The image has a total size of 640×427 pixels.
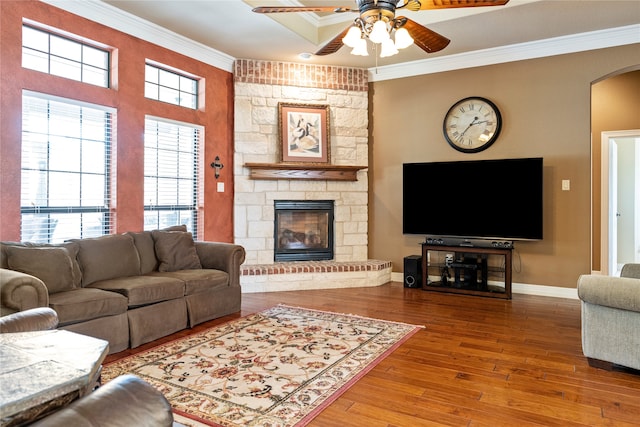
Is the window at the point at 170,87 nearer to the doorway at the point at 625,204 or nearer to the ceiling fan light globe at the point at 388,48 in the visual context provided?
the ceiling fan light globe at the point at 388,48

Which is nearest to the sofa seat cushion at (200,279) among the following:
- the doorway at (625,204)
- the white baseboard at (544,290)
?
the white baseboard at (544,290)

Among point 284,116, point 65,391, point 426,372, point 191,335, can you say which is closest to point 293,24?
point 284,116

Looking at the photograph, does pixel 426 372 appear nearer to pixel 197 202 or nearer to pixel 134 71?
pixel 197 202

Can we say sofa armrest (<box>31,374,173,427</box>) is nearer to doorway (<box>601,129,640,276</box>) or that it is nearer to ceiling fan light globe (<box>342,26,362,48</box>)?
ceiling fan light globe (<box>342,26,362,48</box>)

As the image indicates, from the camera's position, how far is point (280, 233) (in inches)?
230

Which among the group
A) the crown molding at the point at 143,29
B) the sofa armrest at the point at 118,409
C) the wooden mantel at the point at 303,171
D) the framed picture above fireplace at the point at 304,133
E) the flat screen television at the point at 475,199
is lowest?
the sofa armrest at the point at 118,409

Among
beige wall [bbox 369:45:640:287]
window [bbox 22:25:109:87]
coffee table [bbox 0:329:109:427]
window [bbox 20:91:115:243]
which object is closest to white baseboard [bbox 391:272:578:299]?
beige wall [bbox 369:45:640:287]

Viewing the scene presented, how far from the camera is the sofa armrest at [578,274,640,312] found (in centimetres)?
260

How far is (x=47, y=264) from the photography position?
10.00 feet

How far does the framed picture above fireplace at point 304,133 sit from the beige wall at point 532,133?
0.88 m

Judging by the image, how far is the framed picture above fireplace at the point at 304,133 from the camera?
573cm

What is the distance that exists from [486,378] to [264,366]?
1433 mm

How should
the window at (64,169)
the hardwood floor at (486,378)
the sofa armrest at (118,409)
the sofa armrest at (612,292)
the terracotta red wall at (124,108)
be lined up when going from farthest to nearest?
the window at (64,169) < the terracotta red wall at (124,108) < the sofa armrest at (612,292) < the hardwood floor at (486,378) < the sofa armrest at (118,409)

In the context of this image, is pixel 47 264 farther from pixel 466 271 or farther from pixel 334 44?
pixel 466 271
